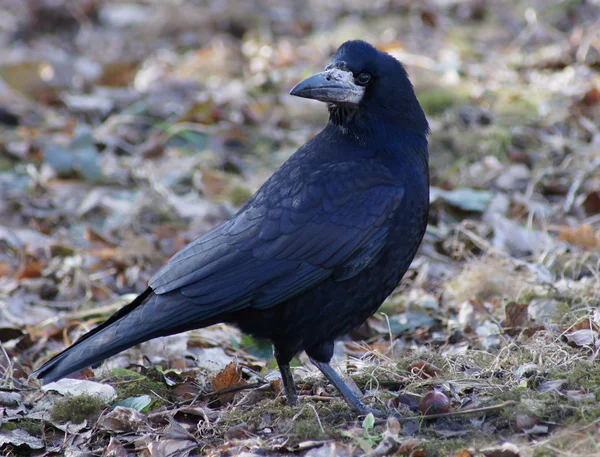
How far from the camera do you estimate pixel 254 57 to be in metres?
10.1

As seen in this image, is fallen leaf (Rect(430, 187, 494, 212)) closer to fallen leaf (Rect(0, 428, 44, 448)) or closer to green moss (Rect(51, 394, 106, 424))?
green moss (Rect(51, 394, 106, 424))

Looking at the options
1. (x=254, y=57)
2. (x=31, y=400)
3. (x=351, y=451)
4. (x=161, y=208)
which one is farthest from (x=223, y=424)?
(x=254, y=57)

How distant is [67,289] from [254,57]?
16.6 feet

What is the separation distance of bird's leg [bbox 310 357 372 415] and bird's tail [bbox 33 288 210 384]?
60cm

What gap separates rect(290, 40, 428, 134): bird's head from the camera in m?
4.14

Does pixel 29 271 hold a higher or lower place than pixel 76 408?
higher

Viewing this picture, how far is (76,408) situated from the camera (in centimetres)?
393

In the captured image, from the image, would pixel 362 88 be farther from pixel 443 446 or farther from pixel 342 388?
pixel 443 446

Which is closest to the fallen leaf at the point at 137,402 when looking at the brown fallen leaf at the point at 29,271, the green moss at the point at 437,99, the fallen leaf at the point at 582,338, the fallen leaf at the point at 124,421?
the fallen leaf at the point at 124,421

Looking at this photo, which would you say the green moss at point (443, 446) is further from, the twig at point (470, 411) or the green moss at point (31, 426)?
the green moss at point (31, 426)

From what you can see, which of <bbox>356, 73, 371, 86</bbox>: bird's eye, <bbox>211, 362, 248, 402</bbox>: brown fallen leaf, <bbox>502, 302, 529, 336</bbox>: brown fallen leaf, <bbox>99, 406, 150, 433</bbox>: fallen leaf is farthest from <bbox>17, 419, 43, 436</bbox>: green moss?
<bbox>502, 302, 529, 336</bbox>: brown fallen leaf

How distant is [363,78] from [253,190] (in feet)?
8.95

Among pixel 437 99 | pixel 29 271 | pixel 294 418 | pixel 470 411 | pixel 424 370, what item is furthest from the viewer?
pixel 437 99

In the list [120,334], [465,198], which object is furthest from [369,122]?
[465,198]
